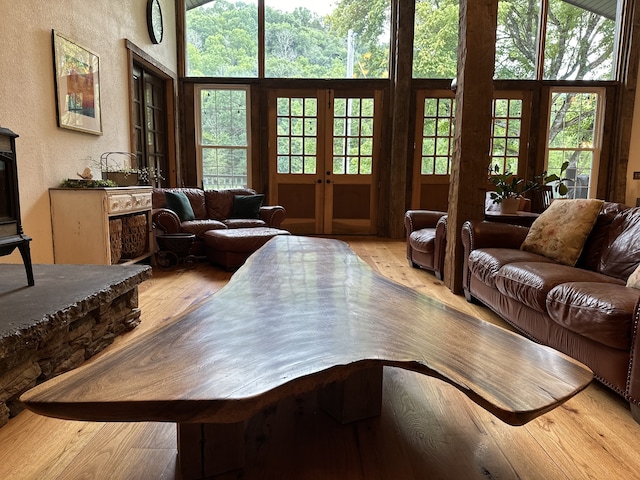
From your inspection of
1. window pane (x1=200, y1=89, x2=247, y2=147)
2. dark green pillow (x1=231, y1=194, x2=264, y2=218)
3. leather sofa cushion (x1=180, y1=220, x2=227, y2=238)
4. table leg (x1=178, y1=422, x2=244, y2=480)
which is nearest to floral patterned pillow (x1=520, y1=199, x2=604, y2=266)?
table leg (x1=178, y1=422, x2=244, y2=480)

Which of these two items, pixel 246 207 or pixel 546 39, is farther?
pixel 546 39

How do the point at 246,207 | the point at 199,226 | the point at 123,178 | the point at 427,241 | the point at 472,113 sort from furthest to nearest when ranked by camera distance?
the point at 246,207 < the point at 199,226 < the point at 427,241 < the point at 123,178 < the point at 472,113

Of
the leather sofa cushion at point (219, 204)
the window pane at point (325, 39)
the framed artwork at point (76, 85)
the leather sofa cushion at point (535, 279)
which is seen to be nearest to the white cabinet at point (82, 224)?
the framed artwork at point (76, 85)

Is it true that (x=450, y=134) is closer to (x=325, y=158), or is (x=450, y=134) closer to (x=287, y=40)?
(x=325, y=158)

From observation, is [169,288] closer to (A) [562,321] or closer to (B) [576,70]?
(A) [562,321]

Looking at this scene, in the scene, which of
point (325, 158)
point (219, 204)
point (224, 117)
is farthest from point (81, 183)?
point (325, 158)

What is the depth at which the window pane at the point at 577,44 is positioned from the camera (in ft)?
22.3

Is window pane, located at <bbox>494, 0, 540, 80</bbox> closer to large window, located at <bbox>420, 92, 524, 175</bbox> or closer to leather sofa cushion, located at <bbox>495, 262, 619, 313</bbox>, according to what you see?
large window, located at <bbox>420, 92, 524, 175</bbox>

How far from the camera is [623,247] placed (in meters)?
2.41

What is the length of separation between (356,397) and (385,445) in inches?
8.0

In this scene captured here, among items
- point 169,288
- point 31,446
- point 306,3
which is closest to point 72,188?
point 169,288

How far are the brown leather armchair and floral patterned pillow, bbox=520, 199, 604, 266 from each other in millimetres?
969

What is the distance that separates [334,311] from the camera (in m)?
1.49

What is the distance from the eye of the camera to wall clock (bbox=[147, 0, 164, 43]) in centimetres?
529
